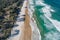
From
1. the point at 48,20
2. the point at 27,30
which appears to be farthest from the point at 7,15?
the point at 48,20

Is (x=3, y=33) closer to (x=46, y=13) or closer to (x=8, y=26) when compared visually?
(x=8, y=26)

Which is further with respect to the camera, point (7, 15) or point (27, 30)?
point (7, 15)

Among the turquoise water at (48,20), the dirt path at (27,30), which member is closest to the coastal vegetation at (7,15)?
the dirt path at (27,30)

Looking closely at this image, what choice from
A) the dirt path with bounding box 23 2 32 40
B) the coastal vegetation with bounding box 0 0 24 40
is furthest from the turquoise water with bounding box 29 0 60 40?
the coastal vegetation with bounding box 0 0 24 40

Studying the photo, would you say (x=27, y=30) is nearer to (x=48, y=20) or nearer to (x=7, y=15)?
(x=48, y=20)

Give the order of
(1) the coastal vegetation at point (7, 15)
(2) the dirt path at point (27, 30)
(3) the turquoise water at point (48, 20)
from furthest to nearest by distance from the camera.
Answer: (3) the turquoise water at point (48, 20)
(1) the coastal vegetation at point (7, 15)
(2) the dirt path at point (27, 30)

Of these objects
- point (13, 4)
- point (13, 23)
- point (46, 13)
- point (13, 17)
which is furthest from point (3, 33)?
point (13, 4)

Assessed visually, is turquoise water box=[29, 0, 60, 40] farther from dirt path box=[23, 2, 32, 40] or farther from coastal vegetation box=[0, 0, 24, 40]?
coastal vegetation box=[0, 0, 24, 40]

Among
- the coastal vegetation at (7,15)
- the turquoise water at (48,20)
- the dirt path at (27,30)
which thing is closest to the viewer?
the dirt path at (27,30)

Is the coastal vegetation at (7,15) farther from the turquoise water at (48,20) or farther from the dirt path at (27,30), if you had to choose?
the turquoise water at (48,20)
